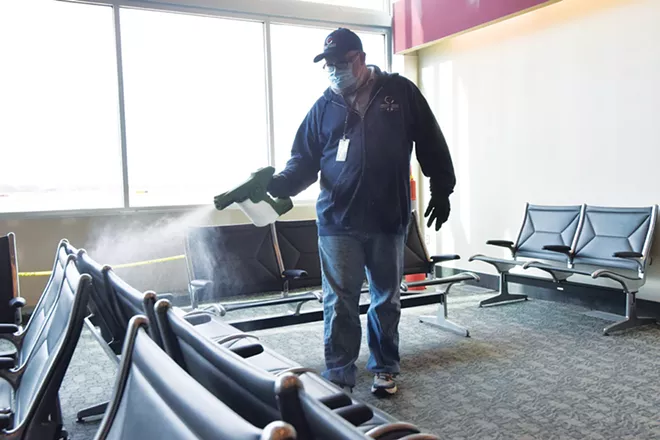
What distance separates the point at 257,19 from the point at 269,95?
76cm

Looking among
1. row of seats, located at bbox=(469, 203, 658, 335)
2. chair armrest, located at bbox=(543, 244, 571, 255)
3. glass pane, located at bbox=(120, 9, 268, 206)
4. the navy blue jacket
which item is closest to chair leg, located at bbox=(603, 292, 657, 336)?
row of seats, located at bbox=(469, 203, 658, 335)

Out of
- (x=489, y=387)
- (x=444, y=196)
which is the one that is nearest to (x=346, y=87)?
(x=444, y=196)

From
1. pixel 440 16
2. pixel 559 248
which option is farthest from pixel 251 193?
pixel 440 16

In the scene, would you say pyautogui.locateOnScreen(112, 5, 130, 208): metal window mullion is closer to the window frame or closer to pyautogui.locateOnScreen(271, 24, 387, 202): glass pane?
the window frame

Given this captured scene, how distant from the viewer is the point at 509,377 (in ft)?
9.47

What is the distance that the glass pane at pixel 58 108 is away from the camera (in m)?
4.75

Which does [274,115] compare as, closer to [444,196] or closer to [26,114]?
[26,114]

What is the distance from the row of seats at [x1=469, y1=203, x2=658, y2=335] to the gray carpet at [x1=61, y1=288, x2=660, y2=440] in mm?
348

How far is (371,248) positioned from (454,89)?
3.79 metres

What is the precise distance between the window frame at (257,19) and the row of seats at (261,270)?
6.32 feet

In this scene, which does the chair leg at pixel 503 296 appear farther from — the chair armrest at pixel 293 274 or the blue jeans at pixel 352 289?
the blue jeans at pixel 352 289

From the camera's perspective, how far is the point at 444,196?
265 centimetres

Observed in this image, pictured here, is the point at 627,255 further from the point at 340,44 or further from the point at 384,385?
the point at 340,44

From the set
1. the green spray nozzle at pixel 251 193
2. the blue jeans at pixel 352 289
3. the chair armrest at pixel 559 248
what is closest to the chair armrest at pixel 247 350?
the blue jeans at pixel 352 289
